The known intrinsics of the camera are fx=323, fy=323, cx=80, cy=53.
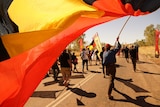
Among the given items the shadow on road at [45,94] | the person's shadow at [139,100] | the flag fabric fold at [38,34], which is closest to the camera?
the flag fabric fold at [38,34]

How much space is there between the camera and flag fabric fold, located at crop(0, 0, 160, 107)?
3.94m

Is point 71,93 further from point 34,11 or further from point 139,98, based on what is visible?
point 34,11

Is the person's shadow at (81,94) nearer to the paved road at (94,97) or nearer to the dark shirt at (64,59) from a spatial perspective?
the paved road at (94,97)

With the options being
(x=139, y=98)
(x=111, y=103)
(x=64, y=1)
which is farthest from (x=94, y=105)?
(x=64, y=1)

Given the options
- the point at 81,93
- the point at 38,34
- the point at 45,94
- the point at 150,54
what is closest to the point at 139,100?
the point at 81,93

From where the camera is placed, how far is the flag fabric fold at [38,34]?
394 cm

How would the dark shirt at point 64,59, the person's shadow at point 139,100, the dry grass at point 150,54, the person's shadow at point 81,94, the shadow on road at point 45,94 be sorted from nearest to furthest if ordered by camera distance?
the person's shadow at point 139,100 < the person's shadow at point 81,94 < the shadow on road at point 45,94 < the dark shirt at point 64,59 < the dry grass at point 150,54

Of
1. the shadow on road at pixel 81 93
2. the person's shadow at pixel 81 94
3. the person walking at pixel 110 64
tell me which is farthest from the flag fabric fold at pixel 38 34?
the shadow on road at pixel 81 93

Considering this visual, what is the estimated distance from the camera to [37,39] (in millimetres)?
4188

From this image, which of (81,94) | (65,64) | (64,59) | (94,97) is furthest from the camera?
(64,59)

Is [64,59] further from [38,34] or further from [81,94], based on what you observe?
[38,34]

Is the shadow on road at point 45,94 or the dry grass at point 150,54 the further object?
the dry grass at point 150,54

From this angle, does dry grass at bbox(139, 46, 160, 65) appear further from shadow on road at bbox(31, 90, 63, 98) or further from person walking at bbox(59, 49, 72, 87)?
shadow on road at bbox(31, 90, 63, 98)

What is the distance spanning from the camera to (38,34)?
166 inches
